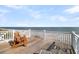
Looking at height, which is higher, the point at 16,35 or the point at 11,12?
the point at 11,12

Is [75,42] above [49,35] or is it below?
below

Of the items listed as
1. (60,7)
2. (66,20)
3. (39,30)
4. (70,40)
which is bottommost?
(70,40)

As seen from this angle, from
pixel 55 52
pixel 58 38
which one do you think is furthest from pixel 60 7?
pixel 55 52

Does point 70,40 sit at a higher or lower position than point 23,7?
lower

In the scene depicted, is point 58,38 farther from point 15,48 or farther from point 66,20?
point 15,48
